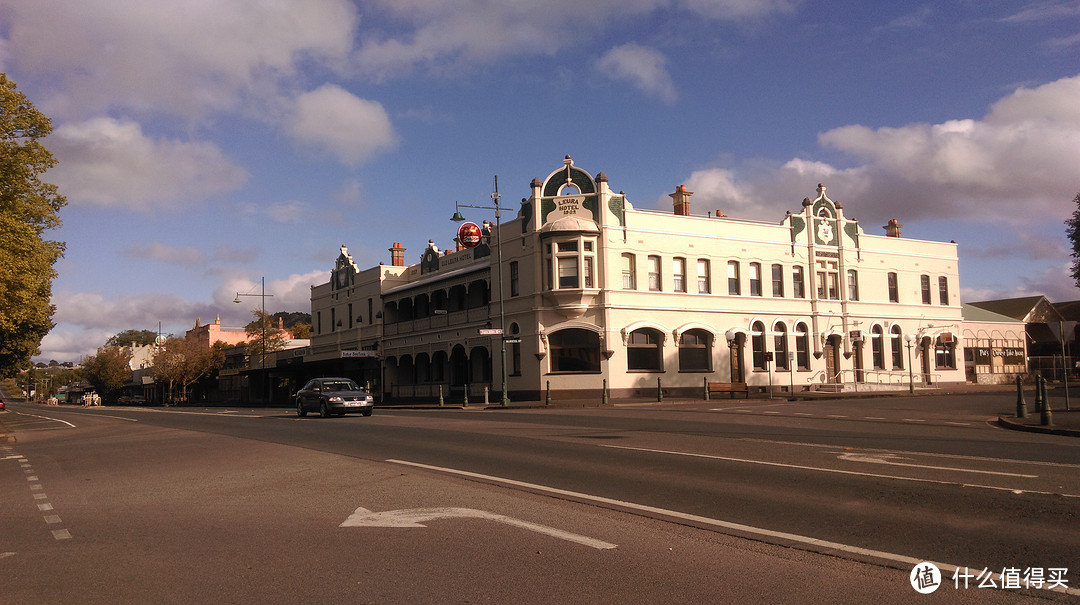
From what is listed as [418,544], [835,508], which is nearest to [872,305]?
[835,508]

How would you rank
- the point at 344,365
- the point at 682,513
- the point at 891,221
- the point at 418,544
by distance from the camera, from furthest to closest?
the point at 344,365 < the point at 891,221 < the point at 682,513 < the point at 418,544

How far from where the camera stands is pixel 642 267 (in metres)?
39.6

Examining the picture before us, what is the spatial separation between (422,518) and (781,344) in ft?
127

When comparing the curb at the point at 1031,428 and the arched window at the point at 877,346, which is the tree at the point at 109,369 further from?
the curb at the point at 1031,428

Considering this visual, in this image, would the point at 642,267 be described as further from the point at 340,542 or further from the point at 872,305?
the point at 340,542

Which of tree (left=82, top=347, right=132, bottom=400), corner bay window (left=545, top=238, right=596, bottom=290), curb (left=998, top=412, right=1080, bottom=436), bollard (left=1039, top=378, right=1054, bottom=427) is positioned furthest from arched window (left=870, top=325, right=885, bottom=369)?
tree (left=82, top=347, right=132, bottom=400)

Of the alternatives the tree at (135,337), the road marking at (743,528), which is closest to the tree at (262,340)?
the road marking at (743,528)

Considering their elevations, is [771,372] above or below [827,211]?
below

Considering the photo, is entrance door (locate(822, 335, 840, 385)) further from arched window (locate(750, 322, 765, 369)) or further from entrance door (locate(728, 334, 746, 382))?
entrance door (locate(728, 334, 746, 382))

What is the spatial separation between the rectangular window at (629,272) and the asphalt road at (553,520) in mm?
23676

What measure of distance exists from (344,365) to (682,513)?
167ft

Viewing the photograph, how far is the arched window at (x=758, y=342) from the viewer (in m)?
43.2

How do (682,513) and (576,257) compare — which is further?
(576,257)

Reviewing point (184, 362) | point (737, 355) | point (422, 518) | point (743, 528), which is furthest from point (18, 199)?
point (184, 362)
